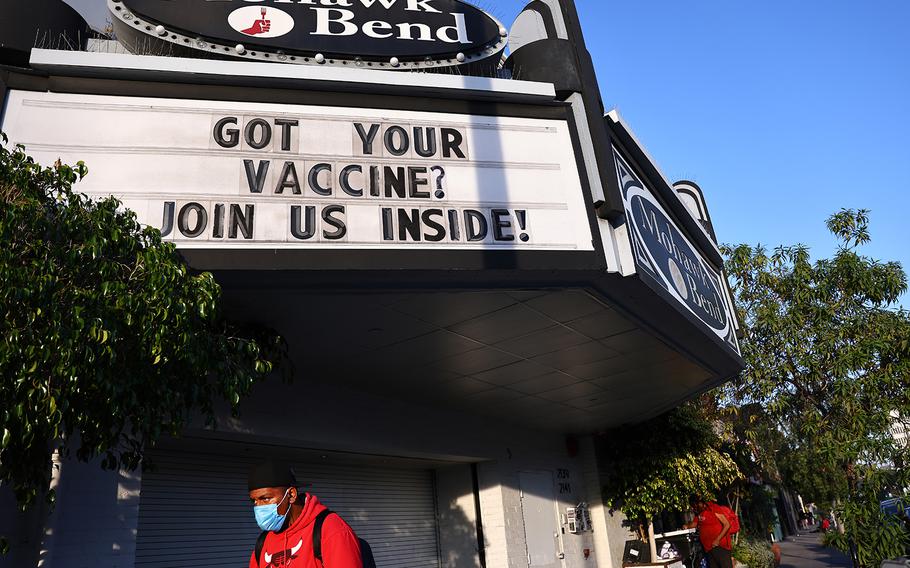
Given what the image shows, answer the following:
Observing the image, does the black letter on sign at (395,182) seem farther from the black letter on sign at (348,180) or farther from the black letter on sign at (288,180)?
the black letter on sign at (288,180)

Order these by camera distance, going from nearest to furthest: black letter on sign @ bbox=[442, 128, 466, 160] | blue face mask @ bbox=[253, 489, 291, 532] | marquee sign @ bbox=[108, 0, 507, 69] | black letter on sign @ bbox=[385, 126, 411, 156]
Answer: blue face mask @ bbox=[253, 489, 291, 532], black letter on sign @ bbox=[385, 126, 411, 156], black letter on sign @ bbox=[442, 128, 466, 160], marquee sign @ bbox=[108, 0, 507, 69]

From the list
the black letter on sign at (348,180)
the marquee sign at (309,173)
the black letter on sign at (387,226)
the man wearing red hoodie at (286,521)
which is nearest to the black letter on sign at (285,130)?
the marquee sign at (309,173)

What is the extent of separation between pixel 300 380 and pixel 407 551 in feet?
15.9

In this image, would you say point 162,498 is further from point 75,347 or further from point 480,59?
point 480,59

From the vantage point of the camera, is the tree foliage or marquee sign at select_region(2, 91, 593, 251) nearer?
marquee sign at select_region(2, 91, 593, 251)

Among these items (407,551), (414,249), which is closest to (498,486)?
(407,551)

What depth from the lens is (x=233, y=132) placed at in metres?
6.74

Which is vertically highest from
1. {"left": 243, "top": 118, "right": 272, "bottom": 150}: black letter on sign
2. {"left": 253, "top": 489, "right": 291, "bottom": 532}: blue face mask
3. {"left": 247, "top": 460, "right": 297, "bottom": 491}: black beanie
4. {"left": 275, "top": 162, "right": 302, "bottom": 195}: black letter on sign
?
{"left": 243, "top": 118, "right": 272, "bottom": 150}: black letter on sign

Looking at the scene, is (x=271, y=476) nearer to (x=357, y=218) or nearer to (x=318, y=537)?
(x=318, y=537)

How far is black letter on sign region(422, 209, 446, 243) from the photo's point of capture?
6.69 meters

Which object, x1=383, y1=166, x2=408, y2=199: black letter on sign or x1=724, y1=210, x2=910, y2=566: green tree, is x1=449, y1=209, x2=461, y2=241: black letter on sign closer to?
x1=383, y1=166, x2=408, y2=199: black letter on sign

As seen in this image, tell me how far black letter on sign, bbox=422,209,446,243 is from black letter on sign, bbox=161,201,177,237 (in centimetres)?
232

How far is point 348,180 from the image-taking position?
6754 mm

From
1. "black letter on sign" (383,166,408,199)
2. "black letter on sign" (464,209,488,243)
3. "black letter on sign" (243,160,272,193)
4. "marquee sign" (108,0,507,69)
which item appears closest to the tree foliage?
"marquee sign" (108,0,507,69)
